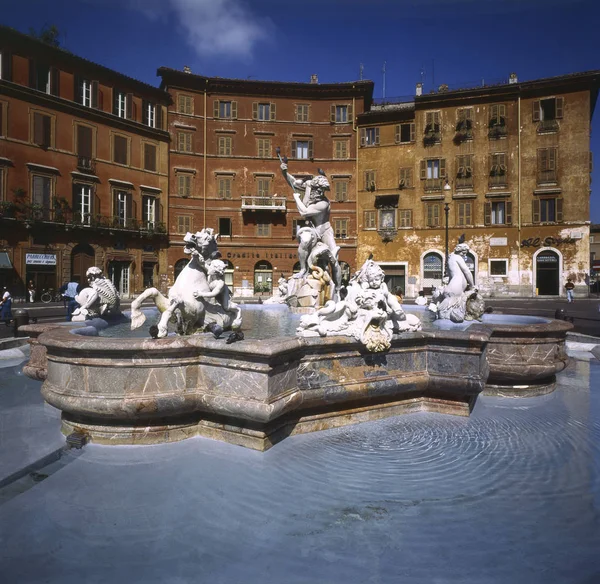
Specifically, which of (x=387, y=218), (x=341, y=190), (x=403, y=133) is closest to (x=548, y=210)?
(x=387, y=218)

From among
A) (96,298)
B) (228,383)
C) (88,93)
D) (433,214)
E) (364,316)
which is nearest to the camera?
(228,383)

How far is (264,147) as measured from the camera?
117 ft

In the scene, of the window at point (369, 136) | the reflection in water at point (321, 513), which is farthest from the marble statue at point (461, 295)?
the window at point (369, 136)

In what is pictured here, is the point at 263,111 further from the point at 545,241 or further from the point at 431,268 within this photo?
the point at 545,241

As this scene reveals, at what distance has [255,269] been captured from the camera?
35.2 meters

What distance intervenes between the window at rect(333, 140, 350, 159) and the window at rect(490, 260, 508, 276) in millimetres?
14285

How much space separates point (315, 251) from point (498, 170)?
29673mm

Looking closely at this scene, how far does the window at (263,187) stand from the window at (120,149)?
32.4ft

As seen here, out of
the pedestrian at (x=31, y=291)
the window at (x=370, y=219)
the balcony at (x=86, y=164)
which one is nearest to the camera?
the pedestrian at (x=31, y=291)

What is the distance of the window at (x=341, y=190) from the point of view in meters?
36.0

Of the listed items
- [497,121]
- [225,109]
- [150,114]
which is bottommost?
[497,121]

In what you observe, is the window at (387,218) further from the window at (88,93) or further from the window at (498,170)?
the window at (88,93)

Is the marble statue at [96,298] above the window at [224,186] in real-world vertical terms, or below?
below

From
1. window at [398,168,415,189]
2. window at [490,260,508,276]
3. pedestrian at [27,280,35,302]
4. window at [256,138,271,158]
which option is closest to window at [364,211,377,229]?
window at [398,168,415,189]
